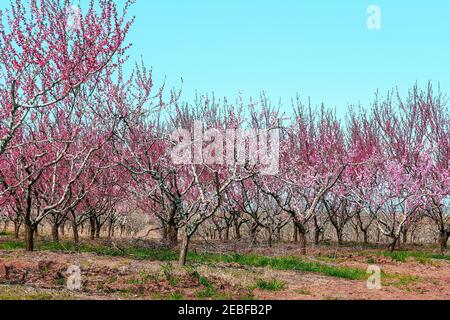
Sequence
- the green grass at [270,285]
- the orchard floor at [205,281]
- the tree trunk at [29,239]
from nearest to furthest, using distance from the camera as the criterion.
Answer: the orchard floor at [205,281], the green grass at [270,285], the tree trunk at [29,239]

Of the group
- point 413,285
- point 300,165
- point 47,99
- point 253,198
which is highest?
point 47,99

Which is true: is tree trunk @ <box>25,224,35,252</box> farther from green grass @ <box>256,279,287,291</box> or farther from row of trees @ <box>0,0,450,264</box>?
green grass @ <box>256,279,287,291</box>

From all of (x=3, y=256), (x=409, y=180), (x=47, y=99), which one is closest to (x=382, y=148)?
(x=409, y=180)

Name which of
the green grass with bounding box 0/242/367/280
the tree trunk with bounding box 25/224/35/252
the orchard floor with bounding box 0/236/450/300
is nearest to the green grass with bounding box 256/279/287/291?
the orchard floor with bounding box 0/236/450/300

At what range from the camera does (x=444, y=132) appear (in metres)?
20.0

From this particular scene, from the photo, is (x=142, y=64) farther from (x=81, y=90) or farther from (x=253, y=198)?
(x=253, y=198)

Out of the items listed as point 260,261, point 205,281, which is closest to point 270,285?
point 205,281

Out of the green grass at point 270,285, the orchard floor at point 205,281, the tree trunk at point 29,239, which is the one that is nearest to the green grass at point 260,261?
the orchard floor at point 205,281

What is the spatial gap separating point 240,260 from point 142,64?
6954 mm

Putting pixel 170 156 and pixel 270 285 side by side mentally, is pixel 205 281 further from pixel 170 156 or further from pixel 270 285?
pixel 170 156

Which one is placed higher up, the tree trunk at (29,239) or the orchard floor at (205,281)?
the tree trunk at (29,239)

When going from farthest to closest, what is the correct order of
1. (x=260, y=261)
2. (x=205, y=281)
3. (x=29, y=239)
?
Result: (x=29, y=239) < (x=260, y=261) < (x=205, y=281)

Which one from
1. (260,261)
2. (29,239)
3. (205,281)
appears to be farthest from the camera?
(29,239)

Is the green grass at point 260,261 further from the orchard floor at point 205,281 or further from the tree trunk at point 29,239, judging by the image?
the tree trunk at point 29,239
